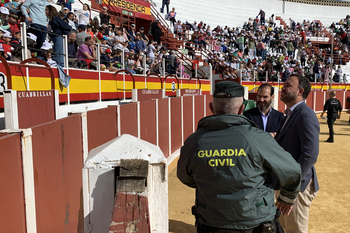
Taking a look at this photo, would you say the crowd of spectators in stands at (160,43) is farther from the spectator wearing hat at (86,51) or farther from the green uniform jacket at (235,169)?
the green uniform jacket at (235,169)

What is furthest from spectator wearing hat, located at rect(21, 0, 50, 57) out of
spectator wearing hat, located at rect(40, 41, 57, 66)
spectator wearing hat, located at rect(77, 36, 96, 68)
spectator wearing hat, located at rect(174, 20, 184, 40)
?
spectator wearing hat, located at rect(174, 20, 184, 40)

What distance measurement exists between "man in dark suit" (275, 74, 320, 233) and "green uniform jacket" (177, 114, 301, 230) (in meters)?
0.75

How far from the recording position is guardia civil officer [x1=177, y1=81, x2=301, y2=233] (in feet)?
5.61

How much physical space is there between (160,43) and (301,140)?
16.0m

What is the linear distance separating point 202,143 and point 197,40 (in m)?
20.3

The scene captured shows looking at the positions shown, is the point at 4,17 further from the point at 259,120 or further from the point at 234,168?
the point at 234,168

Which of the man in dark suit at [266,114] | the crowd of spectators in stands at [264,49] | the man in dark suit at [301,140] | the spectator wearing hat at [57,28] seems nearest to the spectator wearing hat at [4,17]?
the spectator wearing hat at [57,28]

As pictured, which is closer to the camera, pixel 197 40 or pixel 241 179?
pixel 241 179

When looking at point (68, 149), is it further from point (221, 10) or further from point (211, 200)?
point (221, 10)

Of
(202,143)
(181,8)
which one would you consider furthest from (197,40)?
(202,143)

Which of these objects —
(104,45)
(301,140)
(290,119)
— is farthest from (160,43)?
(301,140)

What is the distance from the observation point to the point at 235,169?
1.71 m

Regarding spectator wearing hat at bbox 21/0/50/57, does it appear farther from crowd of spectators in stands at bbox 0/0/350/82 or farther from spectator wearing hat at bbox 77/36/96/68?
spectator wearing hat at bbox 77/36/96/68

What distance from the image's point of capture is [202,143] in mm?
1766
